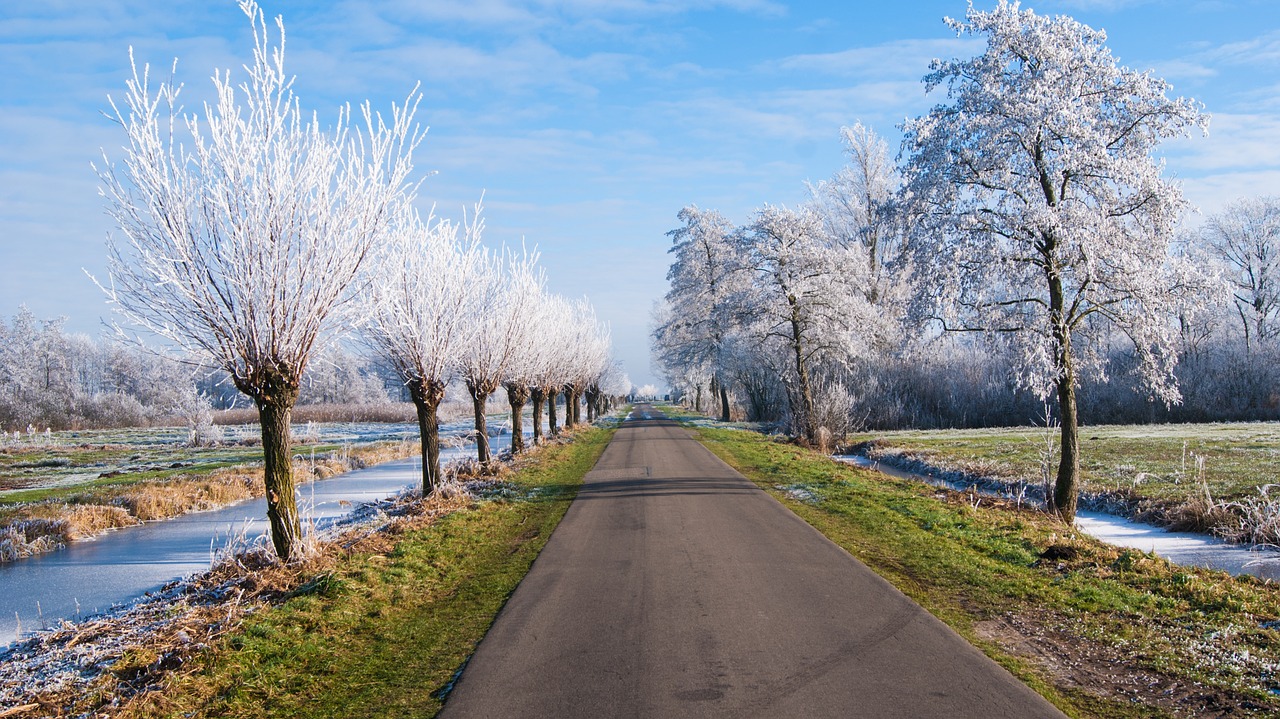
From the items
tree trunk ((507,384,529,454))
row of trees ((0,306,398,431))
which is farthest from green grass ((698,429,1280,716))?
row of trees ((0,306,398,431))

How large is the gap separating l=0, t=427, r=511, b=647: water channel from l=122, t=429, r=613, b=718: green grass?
1.62 m

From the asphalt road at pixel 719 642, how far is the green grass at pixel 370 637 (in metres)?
0.35

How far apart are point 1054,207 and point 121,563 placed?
15738 mm

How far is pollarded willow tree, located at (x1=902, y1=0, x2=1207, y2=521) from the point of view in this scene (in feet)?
36.5

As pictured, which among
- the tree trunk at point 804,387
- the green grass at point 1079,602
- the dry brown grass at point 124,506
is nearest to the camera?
the green grass at point 1079,602

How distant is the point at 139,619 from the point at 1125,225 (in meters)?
14.2

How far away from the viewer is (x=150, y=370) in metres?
76.9

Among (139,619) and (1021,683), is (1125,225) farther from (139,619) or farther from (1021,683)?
(139,619)

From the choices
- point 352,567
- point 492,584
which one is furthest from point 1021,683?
point 352,567

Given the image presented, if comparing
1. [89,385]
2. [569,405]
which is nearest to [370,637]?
[569,405]

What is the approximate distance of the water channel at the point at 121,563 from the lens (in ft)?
29.5

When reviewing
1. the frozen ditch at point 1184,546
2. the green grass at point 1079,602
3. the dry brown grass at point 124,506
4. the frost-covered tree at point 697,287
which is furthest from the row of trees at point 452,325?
the frost-covered tree at point 697,287

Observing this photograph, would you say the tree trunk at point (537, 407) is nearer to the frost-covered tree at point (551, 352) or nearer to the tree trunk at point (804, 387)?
the frost-covered tree at point (551, 352)

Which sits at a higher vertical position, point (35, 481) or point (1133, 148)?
point (1133, 148)
